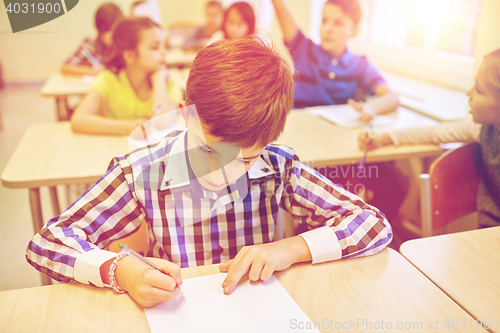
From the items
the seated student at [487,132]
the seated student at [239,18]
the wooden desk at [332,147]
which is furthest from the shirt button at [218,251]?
the seated student at [239,18]

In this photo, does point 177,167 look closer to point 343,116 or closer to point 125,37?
point 343,116

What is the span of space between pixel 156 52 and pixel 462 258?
1522mm

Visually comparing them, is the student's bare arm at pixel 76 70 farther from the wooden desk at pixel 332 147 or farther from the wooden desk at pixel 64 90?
the wooden desk at pixel 332 147

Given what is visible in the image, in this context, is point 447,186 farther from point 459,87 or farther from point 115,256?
point 459,87

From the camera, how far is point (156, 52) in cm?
179

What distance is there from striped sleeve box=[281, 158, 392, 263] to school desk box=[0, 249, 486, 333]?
47 mm

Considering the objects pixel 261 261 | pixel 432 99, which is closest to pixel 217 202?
pixel 261 261

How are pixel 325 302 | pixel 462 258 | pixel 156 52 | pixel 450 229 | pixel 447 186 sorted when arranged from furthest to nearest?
1. pixel 156 52
2. pixel 450 229
3. pixel 447 186
4. pixel 462 258
5. pixel 325 302

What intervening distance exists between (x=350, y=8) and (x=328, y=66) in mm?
289

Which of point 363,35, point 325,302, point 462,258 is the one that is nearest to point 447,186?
point 462,258

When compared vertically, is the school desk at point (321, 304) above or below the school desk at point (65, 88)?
below

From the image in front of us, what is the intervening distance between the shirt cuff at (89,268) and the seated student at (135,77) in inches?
43.0

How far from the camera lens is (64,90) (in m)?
2.45

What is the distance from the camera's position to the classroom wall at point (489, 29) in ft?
4.47
